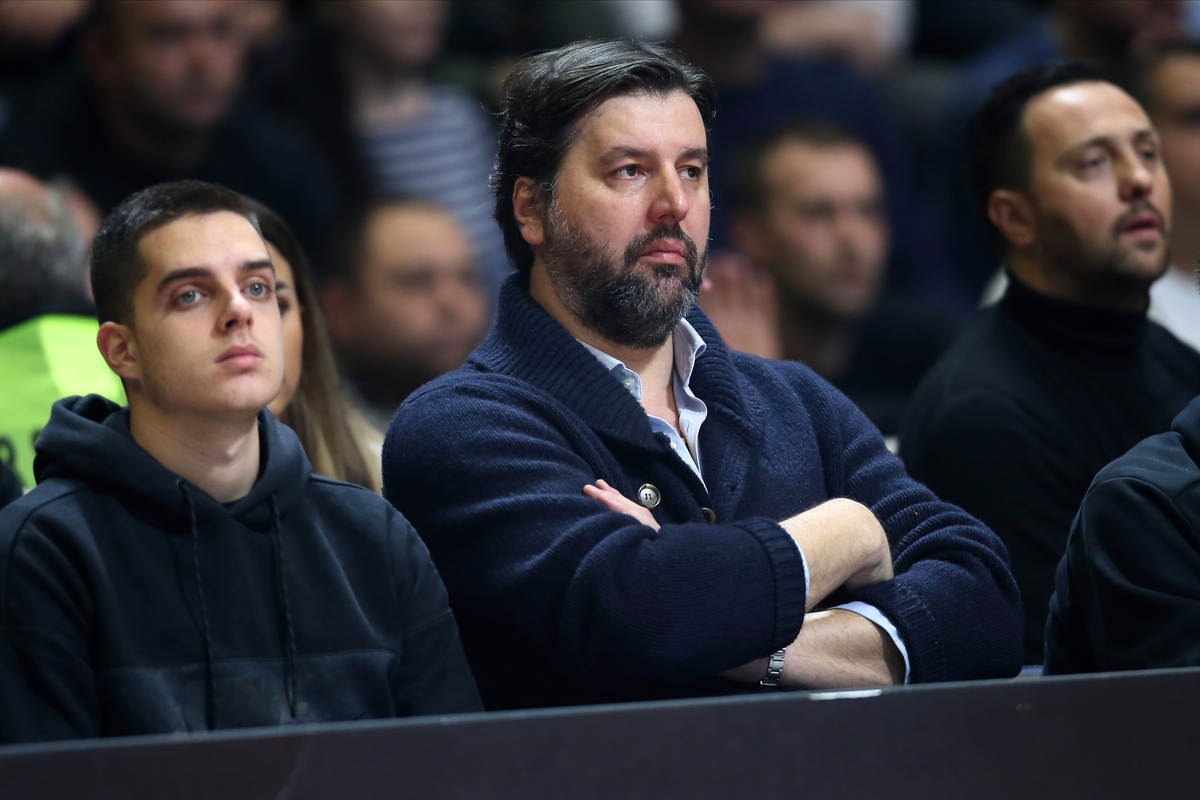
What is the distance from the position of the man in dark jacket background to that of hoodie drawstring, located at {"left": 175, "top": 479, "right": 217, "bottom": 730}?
0.28 metres

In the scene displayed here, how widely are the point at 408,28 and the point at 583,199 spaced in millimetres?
1762

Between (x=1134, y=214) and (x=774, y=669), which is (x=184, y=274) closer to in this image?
(x=774, y=669)

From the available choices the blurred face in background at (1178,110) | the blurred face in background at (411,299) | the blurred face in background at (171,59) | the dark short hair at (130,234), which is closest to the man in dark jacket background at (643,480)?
the dark short hair at (130,234)

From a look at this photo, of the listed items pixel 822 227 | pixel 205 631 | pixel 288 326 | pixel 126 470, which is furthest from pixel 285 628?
pixel 822 227

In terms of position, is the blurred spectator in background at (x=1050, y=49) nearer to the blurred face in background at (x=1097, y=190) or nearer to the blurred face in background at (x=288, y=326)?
the blurred face in background at (x=1097, y=190)

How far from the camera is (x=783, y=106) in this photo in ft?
11.6

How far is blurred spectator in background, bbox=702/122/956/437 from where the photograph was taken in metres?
3.47

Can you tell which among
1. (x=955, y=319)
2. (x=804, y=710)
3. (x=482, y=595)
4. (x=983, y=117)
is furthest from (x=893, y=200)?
(x=804, y=710)

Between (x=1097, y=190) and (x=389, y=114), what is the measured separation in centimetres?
161

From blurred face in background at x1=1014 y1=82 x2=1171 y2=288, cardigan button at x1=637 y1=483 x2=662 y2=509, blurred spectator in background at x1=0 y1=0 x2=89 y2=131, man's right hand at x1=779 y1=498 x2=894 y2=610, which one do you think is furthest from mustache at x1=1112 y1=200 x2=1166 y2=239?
blurred spectator in background at x1=0 y1=0 x2=89 y2=131

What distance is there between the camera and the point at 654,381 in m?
1.74

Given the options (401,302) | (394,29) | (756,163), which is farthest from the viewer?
(756,163)

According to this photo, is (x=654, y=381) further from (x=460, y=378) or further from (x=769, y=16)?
(x=769, y=16)

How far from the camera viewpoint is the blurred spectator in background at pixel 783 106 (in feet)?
11.3
